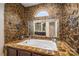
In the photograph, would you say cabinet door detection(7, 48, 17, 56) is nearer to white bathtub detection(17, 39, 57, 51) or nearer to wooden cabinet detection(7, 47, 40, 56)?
wooden cabinet detection(7, 47, 40, 56)

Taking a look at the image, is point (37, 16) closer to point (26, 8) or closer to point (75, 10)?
point (26, 8)

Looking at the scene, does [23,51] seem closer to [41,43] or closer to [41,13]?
[41,43]

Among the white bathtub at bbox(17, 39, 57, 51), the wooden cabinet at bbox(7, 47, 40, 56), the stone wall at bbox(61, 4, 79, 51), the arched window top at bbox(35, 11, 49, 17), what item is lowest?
the wooden cabinet at bbox(7, 47, 40, 56)

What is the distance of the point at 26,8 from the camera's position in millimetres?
2002

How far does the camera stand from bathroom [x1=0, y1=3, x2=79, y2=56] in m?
1.99

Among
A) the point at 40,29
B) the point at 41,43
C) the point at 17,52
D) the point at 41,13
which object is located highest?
the point at 41,13

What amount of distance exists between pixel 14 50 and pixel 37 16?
0.59 meters

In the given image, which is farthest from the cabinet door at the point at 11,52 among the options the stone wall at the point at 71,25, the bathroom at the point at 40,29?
the stone wall at the point at 71,25

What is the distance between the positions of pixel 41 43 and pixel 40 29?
20cm

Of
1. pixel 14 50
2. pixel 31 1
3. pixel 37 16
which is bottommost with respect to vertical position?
pixel 14 50

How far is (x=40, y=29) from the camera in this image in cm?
202

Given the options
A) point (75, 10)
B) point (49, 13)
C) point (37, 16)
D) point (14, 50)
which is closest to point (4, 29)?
point (14, 50)

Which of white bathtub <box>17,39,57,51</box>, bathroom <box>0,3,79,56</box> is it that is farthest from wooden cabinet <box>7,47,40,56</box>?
white bathtub <box>17,39,57,51</box>

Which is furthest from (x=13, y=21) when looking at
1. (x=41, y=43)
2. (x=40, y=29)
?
(x=41, y=43)
